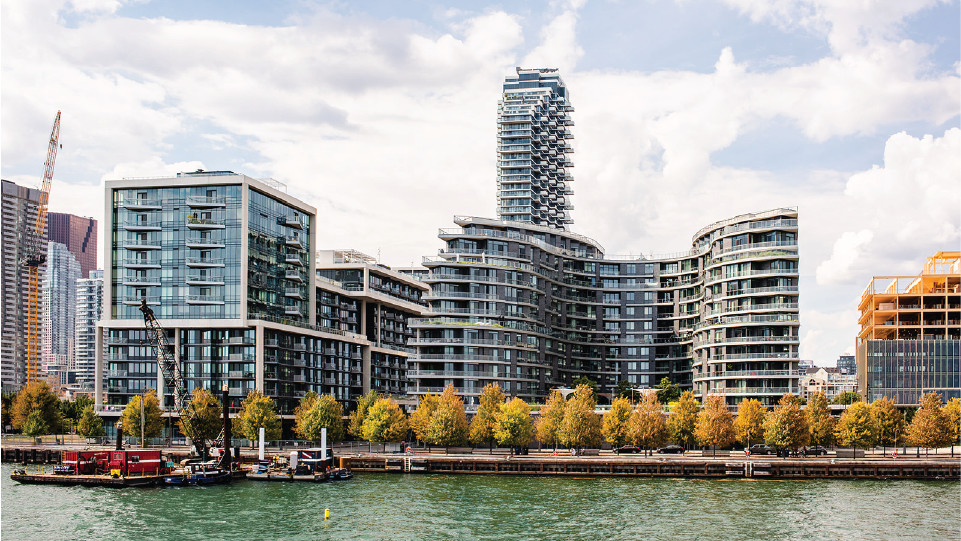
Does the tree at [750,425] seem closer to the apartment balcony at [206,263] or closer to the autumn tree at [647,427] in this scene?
the autumn tree at [647,427]

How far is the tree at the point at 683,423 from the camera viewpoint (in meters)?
139

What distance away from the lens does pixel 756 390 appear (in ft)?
570

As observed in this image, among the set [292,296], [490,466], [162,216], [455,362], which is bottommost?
[490,466]

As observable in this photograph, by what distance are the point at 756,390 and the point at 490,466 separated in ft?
230

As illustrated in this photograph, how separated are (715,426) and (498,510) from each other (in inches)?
2260

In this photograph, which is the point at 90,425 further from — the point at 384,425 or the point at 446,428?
the point at 446,428

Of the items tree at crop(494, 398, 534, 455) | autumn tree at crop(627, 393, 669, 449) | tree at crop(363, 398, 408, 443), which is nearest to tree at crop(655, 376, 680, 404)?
autumn tree at crop(627, 393, 669, 449)

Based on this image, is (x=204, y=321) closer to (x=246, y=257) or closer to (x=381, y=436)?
(x=246, y=257)

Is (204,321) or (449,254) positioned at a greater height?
(449,254)

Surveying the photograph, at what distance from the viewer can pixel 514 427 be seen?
138 metres

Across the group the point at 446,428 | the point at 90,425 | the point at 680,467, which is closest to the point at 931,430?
the point at 680,467

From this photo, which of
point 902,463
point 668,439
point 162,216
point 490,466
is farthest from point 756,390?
point 162,216

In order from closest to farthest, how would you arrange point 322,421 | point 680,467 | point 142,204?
point 680,467 → point 322,421 → point 142,204

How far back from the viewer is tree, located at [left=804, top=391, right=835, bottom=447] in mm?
135875
